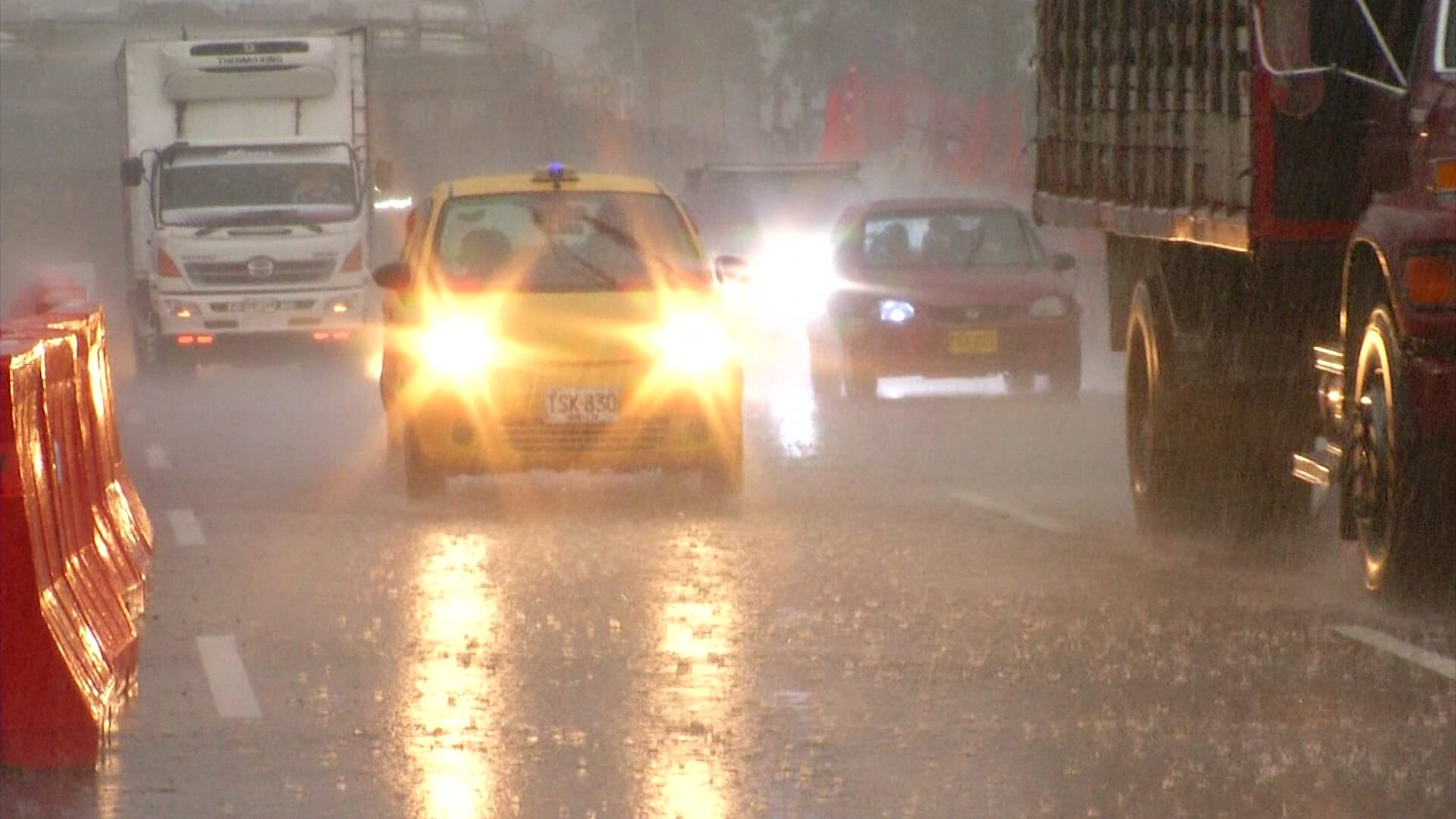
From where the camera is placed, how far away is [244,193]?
2844 centimetres

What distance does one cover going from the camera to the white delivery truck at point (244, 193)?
28.1 meters

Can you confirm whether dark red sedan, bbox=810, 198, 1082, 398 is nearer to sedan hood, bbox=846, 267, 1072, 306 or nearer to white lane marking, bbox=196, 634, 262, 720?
sedan hood, bbox=846, 267, 1072, 306

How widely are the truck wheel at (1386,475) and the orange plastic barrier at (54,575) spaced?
408 centimetres

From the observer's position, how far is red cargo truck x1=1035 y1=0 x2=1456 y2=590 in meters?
9.90

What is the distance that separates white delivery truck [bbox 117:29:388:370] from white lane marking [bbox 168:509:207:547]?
13.6 metres

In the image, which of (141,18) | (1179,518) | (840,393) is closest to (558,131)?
(141,18)

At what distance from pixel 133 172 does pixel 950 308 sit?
9543mm

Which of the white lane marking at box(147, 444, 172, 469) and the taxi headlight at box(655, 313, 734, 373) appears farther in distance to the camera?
the white lane marking at box(147, 444, 172, 469)

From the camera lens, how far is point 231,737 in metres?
8.17

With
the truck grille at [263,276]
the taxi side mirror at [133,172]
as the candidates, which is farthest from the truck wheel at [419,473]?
the taxi side mirror at [133,172]

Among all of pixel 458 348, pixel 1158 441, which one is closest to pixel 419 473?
pixel 458 348

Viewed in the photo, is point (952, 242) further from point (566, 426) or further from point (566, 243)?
point (566, 426)

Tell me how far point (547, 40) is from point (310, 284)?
9617cm

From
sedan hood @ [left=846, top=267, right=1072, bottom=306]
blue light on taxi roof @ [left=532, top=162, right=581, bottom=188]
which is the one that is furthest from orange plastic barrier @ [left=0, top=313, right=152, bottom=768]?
sedan hood @ [left=846, top=267, right=1072, bottom=306]
